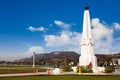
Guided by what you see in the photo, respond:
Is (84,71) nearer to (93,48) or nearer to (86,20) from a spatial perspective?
(93,48)

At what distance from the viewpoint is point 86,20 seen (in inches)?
2004

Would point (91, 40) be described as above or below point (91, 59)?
above

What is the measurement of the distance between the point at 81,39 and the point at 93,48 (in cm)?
315

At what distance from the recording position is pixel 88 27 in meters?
50.9

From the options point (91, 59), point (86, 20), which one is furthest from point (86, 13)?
point (91, 59)

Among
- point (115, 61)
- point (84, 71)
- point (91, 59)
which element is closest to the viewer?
point (84, 71)

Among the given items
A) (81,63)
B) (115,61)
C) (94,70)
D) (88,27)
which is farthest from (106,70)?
(115,61)

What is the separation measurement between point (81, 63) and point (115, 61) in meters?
70.5

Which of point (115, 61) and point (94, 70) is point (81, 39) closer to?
point (94, 70)

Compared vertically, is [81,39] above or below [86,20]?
below

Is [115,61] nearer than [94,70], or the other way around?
[94,70]

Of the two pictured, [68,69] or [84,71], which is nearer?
[84,71]

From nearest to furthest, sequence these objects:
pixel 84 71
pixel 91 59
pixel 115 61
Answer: pixel 84 71 → pixel 91 59 → pixel 115 61

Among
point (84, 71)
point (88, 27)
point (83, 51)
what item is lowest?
point (84, 71)
